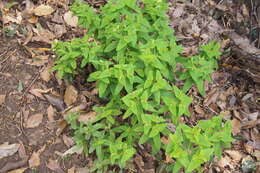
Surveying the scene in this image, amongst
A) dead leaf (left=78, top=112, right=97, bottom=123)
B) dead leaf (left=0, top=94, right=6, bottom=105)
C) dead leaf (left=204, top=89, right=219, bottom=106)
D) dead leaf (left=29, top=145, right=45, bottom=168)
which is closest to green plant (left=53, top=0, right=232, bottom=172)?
dead leaf (left=78, top=112, right=97, bottom=123)

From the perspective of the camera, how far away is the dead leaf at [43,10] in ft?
14.6

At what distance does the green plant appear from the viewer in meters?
2.89

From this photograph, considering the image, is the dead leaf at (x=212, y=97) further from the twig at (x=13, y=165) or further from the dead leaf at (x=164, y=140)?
the twig at (x=13, y=165)

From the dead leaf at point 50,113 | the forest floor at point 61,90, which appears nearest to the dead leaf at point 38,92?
→ the forest floor at point 61,90

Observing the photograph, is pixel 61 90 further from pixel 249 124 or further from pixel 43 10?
pixel 249 124

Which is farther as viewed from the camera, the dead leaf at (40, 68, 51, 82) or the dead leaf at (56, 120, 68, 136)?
the dead leaf at (40, 68, 51, 82)

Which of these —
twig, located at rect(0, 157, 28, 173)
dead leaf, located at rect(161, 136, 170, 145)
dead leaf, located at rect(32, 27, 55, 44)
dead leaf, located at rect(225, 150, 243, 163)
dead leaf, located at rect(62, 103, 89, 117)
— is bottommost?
dead leaf, located at rect(225, 150, 243, 163)

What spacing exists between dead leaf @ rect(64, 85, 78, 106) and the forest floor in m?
0.01

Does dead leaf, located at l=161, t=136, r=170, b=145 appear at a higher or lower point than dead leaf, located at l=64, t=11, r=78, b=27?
lower

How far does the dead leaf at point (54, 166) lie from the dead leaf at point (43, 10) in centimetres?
199

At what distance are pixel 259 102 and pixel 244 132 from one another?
1.65ft

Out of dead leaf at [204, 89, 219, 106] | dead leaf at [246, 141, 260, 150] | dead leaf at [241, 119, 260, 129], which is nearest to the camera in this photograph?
dead leaf at [246, 141, 260, 150]

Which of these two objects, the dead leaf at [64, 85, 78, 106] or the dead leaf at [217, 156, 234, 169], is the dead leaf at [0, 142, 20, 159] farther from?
the dead leaf at [217, 156, 234, 169]

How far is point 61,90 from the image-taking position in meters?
3.79
